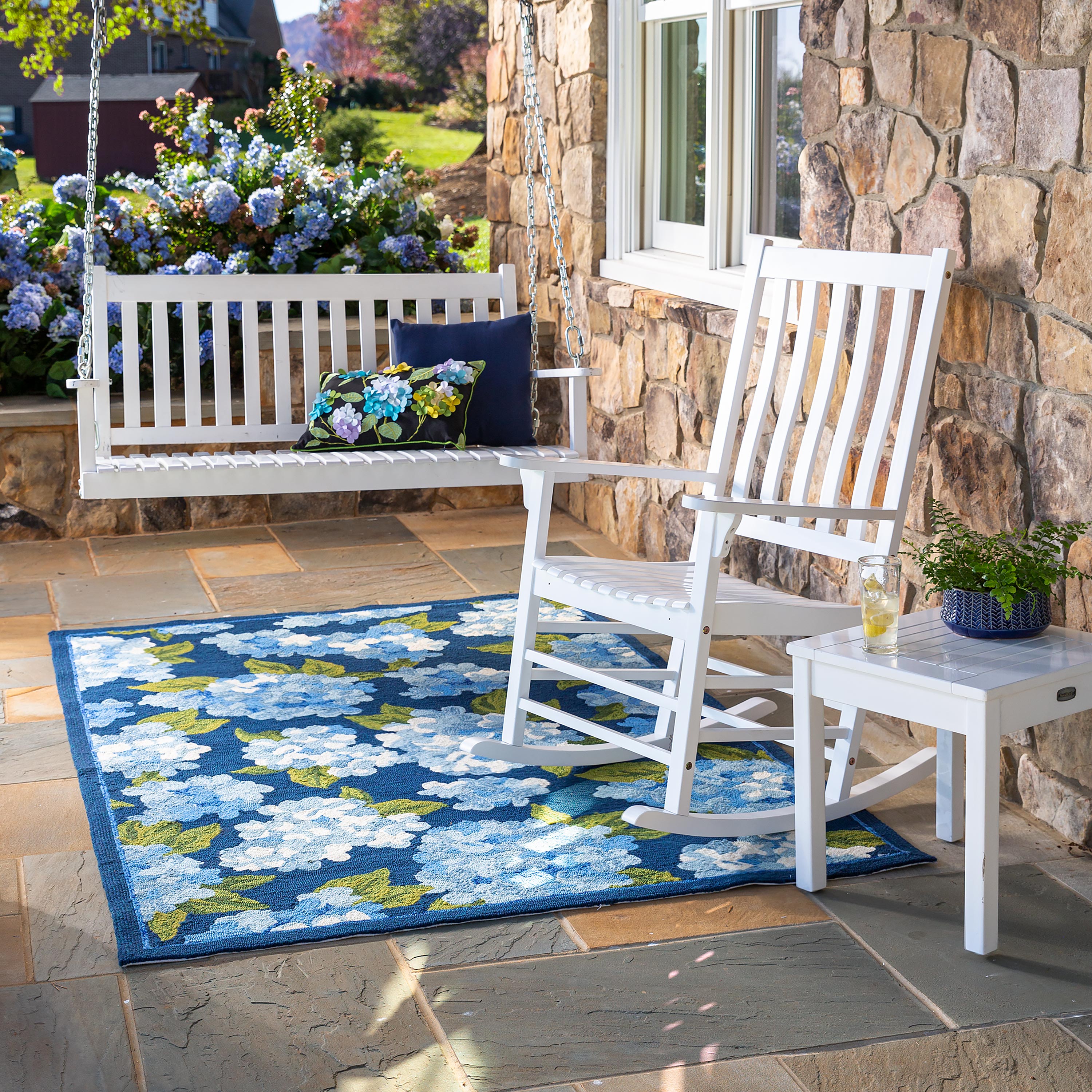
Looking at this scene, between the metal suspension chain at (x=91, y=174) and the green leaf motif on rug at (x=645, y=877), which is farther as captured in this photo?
the metal suspension chain at (x=91, y=174)

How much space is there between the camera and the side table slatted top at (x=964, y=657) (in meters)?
1.83

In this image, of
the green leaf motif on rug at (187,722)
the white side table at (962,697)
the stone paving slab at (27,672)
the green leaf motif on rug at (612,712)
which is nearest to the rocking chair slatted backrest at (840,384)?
the white side table at (962,697)

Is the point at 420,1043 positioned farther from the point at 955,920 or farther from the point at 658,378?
the point at 658,378

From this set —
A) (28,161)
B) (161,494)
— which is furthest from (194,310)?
(28,161)

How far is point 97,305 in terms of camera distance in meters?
3.25

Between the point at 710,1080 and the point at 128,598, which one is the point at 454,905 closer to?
the point at 710,1080

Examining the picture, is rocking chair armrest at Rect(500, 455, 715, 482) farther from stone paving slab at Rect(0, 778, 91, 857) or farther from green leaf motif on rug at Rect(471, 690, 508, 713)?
stone paving slab at Rect(0, 778, 91, 857)

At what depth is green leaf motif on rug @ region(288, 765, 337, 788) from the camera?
2.49 metres

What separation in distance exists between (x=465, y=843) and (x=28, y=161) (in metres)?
6.68

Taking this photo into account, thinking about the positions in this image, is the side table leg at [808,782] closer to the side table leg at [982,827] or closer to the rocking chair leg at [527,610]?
the side table leg at [982,827]

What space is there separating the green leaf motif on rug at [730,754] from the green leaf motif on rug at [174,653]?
122 centimetres

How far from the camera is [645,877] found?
212 centimetres

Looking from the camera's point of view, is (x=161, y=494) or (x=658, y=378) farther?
(x=658, y=378)

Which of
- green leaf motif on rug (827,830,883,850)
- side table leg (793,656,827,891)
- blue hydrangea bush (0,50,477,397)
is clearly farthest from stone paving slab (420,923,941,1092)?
blue hydrangea bush (0,50,477,397)
